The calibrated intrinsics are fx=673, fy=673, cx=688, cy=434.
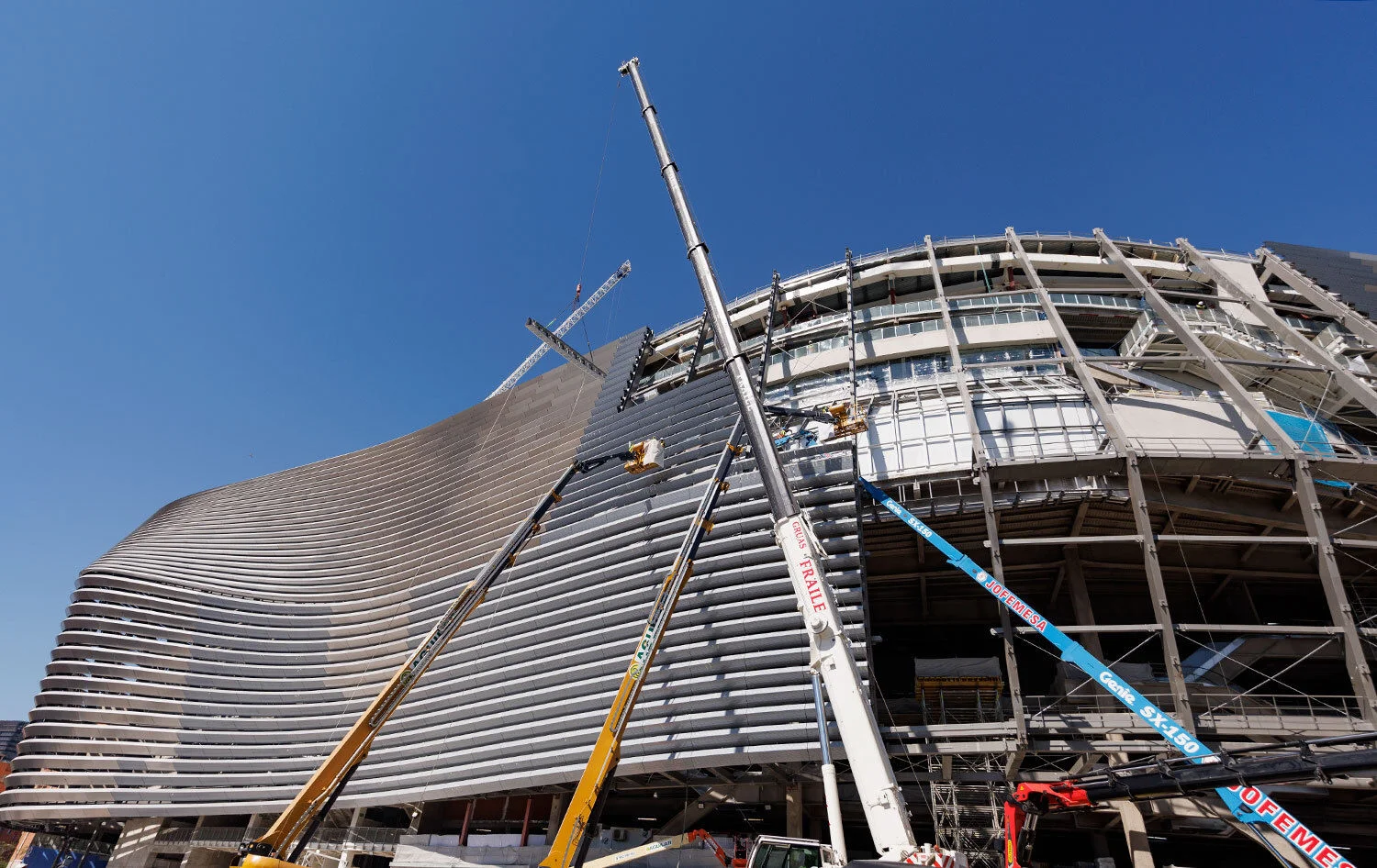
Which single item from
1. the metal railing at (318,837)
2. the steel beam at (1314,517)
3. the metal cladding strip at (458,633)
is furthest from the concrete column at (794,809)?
the metal railing at (318,837)

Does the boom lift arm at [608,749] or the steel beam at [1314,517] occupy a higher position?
the steel beam at [1314,517]

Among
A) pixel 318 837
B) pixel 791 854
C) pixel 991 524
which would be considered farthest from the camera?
pixel 318 837

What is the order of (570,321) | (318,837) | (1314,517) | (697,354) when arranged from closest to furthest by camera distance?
(1314,517) < (318,837) < (697,354) < (570,321)

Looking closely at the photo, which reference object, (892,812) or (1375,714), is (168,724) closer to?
(892,812)

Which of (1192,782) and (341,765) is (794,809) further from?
(341,765)

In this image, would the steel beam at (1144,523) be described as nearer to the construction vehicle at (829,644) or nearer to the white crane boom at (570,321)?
the construction vehicle at (829,644)

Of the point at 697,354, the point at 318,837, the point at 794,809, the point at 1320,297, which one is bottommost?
the point at 318,837

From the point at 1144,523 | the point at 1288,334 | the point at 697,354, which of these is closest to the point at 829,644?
the point at 1144,523

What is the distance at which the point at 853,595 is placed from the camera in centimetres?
2342

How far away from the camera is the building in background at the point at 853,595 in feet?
74.8

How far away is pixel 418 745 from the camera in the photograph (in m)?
29.2

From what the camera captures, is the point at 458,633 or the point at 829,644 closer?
the point at 829,644

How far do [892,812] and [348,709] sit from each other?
3217cm

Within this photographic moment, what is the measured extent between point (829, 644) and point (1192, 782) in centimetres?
643
